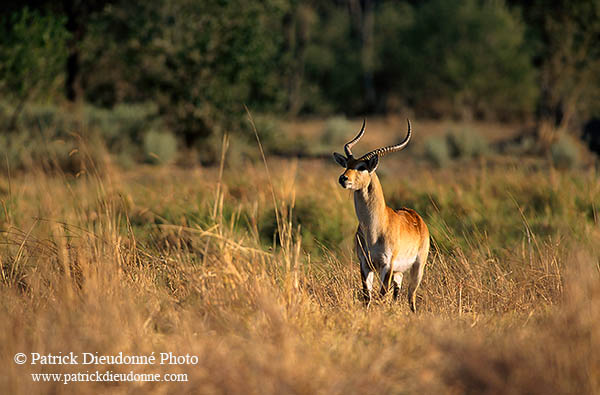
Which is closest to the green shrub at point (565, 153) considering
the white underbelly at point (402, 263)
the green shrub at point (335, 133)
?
the green shrub at point (335, 133)

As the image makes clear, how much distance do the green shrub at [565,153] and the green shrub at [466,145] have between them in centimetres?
222

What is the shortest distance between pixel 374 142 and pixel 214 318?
17329 millimetres

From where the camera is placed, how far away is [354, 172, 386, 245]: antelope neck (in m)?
5.30

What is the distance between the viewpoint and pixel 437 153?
16.9m

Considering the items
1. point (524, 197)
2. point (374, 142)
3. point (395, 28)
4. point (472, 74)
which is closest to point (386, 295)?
point (524, 197)

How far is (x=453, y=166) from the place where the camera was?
16625 millimetres

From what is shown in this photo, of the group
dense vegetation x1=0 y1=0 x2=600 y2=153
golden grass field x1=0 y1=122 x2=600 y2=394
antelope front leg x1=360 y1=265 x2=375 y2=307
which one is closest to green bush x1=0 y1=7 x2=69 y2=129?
dense vegetation x1=0 y1=0 x2=600 y2=153

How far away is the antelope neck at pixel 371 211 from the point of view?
17.4 ft

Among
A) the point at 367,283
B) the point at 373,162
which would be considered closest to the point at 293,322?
the point at 367,283

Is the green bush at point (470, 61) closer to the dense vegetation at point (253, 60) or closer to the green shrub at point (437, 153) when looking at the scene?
the dense vegetation at point (253, 60)

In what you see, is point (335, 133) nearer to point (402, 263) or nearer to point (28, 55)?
point (28, 55)

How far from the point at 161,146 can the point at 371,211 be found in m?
11.8

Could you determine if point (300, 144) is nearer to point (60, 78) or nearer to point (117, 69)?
point (60, 78)

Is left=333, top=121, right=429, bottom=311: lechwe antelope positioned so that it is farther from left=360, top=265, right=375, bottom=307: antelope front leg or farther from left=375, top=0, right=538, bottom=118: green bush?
left=375, top=0, right=538, bottom=118: green bush
